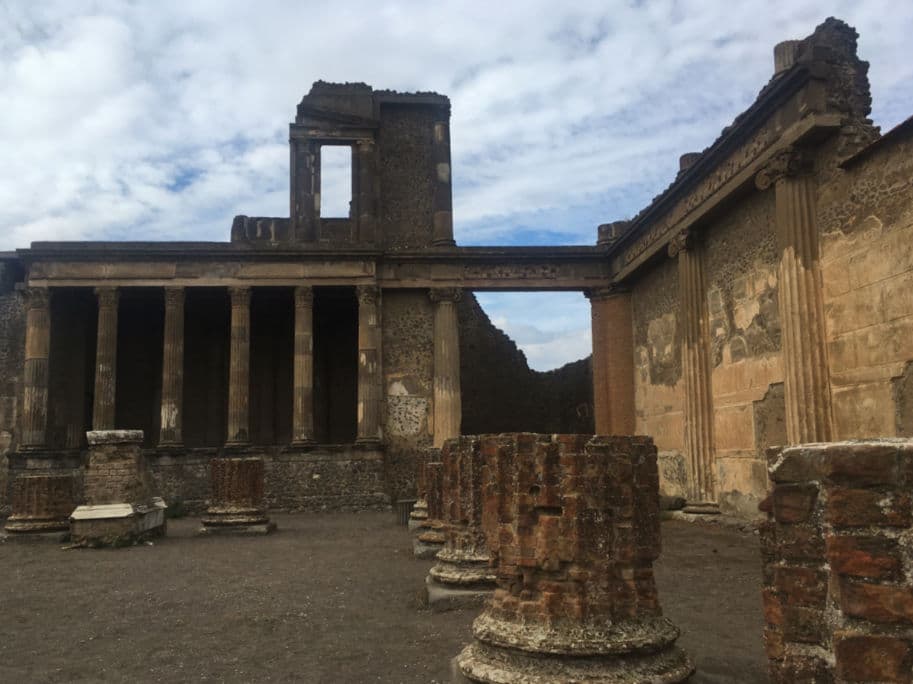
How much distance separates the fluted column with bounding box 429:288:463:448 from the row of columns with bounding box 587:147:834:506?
309 cm

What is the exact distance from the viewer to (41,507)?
36.7ft

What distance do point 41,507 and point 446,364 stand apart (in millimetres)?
8916

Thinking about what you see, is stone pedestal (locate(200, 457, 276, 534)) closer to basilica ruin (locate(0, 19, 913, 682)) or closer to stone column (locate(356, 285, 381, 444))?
basilica ruin (locate(0, 19, 913, 682))

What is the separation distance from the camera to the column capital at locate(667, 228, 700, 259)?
13211mm

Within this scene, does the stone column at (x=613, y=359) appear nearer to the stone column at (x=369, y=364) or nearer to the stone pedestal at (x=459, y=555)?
the stone column at (x=369, y=364)

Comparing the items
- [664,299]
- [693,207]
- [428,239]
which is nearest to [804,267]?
[693,207]

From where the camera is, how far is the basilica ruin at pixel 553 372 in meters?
2.52

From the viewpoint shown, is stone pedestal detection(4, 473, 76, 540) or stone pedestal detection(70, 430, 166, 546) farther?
stone pedestal detection(4, 473, 76, 540)

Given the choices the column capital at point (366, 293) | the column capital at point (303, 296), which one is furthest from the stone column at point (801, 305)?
the column capital at point (303, 296)

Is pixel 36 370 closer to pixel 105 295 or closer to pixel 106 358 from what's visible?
pixel 106 358

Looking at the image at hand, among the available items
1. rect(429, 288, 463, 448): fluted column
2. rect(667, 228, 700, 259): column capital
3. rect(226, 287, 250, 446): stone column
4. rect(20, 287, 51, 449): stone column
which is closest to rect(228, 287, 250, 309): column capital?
rect(226, 287, 250, 446): stone column

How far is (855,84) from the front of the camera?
9.36m

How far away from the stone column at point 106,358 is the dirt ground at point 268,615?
753cm

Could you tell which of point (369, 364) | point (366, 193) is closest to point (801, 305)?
point (369, 364)
